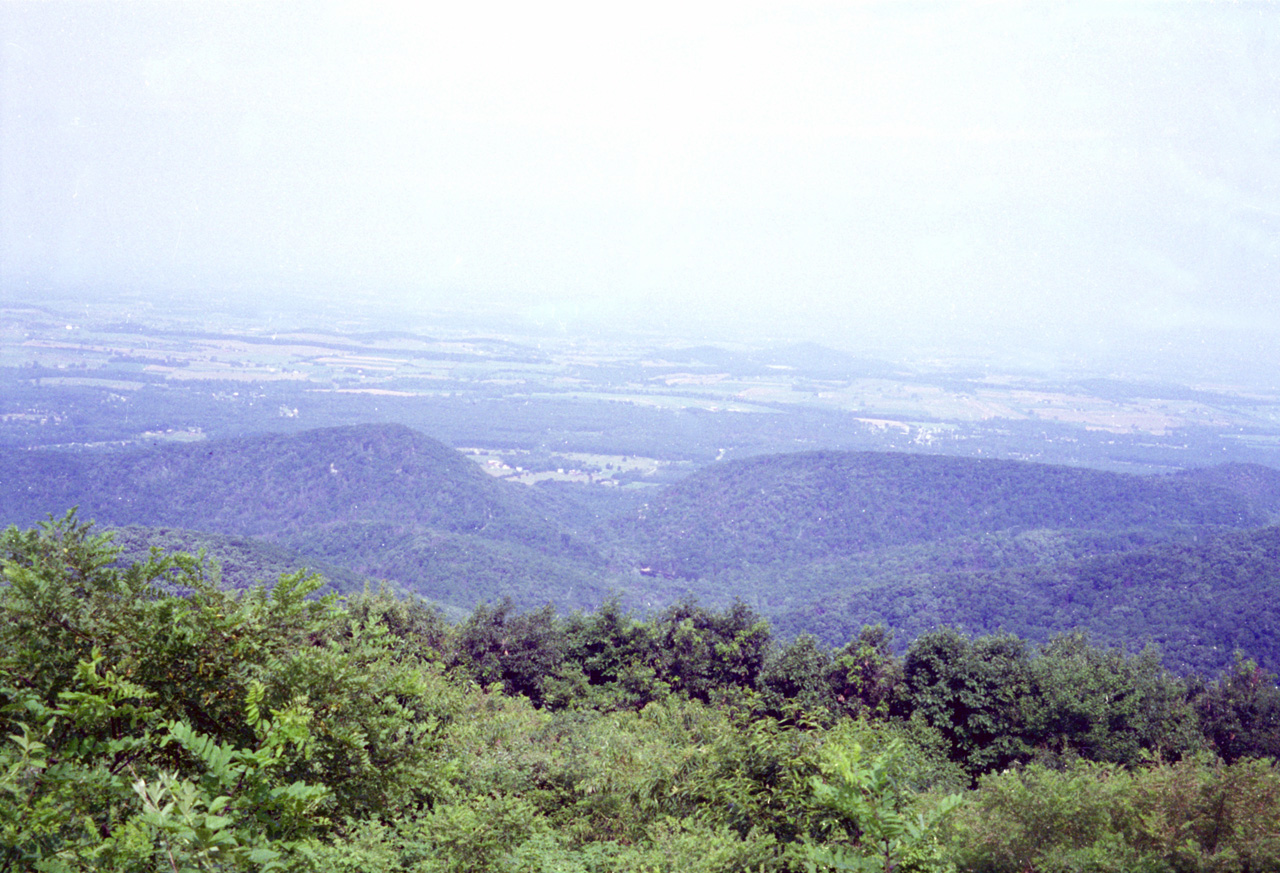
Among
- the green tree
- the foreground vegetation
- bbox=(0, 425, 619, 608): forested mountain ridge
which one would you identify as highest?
the foreground vegetation

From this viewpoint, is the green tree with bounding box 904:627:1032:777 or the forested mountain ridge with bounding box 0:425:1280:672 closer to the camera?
the green tree with bounding box 904:627:1032:777

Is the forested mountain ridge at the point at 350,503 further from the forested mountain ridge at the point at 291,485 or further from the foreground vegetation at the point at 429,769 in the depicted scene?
the foreground vegetation at the point at 429,769

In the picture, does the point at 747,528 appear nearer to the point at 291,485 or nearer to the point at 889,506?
the point at 889,506

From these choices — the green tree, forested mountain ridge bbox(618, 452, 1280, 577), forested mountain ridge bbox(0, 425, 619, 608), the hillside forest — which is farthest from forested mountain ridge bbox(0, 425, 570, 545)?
the green tree

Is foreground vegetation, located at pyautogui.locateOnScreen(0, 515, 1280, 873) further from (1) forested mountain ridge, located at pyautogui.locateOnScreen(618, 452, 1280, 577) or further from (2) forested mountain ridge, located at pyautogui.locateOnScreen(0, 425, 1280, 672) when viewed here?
(1) forested mountain ridge, located at pyautogui.locateOnScreen(618, 452, 1280, 577)

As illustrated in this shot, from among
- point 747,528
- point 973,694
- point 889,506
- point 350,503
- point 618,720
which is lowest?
point 747,528

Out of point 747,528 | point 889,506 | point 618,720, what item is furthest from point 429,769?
point 889,506

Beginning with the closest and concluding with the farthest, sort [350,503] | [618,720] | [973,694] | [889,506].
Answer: [618,720] → [973,694] → [350,503] → [889,506]
